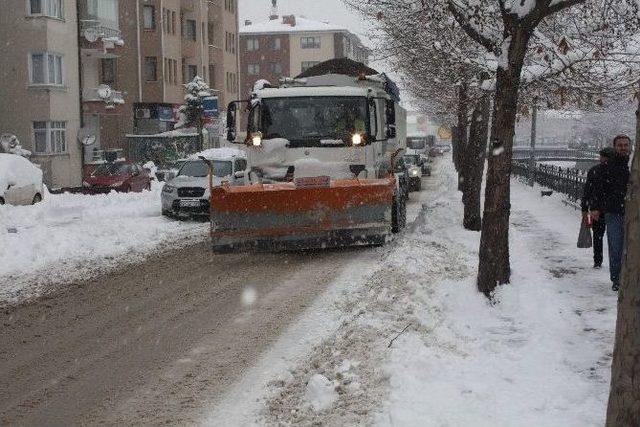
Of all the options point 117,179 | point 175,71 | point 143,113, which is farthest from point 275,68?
point 117,179

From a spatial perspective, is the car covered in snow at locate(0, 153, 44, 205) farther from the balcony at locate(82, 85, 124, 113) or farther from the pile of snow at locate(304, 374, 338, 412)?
the pile of snow at locate(304, 374, 338, 412)

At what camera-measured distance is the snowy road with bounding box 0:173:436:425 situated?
19.9 feet

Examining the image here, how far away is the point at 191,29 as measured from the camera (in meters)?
58.5

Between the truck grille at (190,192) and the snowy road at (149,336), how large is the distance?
7.18 m

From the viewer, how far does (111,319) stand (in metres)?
8.95

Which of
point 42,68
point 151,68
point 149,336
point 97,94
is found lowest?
point 149,336

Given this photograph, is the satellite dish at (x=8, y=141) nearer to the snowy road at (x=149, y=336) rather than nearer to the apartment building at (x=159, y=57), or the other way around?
the apartment building at (x=159, y=57)

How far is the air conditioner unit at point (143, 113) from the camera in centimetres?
5159

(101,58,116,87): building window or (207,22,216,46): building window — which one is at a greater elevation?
(207,22,216,46): building window

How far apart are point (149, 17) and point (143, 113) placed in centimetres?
652

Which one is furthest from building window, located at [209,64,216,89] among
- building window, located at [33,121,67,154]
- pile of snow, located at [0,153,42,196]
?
pile of snow, located at [0,153,42,196]

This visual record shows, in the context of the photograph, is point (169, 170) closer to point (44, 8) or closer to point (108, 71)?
point (44, 8)

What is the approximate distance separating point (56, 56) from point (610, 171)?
31439 millimetres

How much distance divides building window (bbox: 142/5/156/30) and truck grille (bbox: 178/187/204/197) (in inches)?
1382
